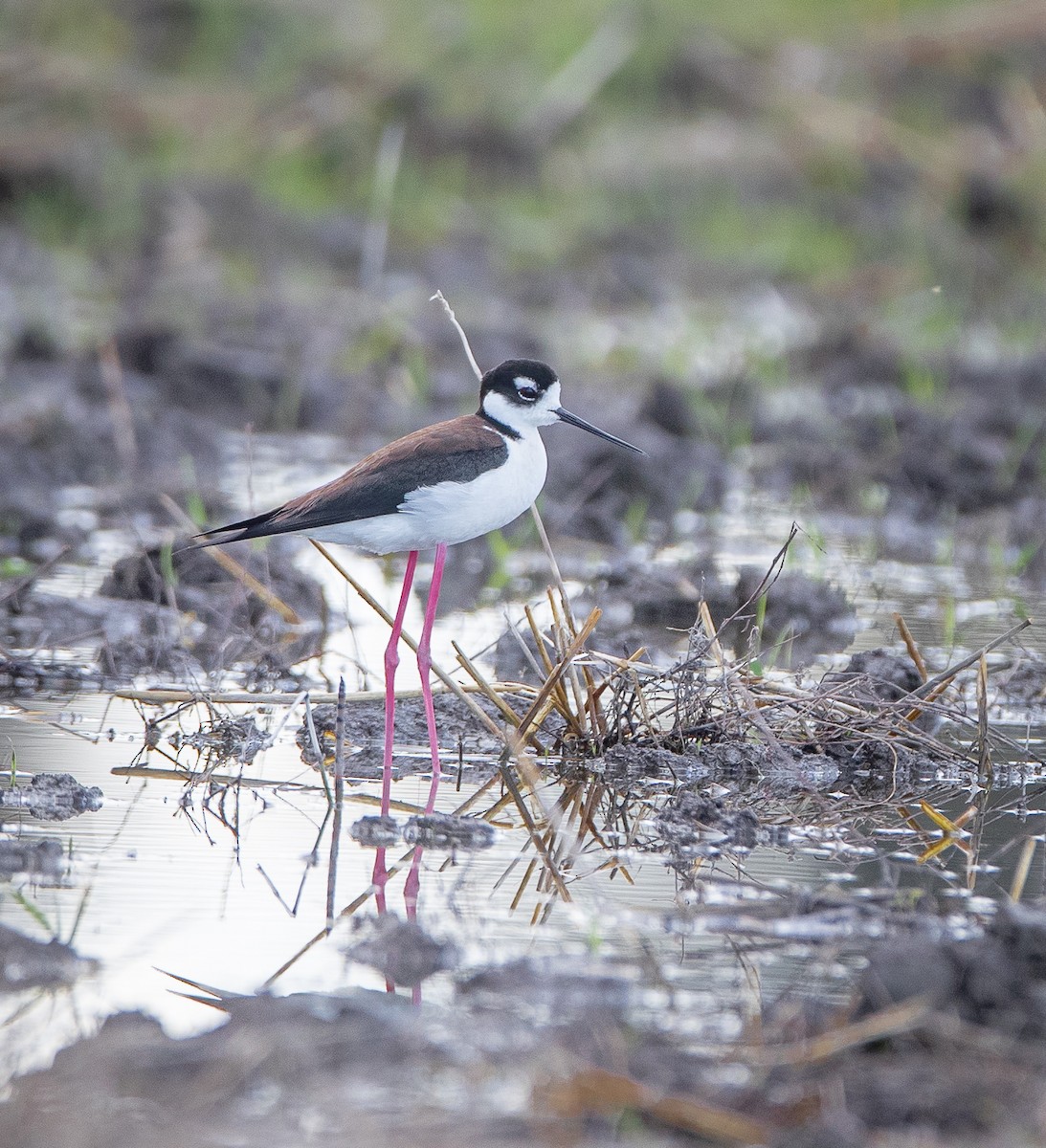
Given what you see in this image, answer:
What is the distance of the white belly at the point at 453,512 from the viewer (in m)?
4.64

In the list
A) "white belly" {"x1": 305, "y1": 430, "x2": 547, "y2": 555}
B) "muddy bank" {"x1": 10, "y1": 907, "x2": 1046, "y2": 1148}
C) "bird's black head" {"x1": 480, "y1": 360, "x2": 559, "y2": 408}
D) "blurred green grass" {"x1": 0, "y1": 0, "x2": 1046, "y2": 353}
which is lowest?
"muddy bank" {"x1": 10, "y1": 907, "x2": 1046, "y2": 1148}

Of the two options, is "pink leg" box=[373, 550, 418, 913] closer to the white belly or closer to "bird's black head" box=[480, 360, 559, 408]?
the white belly

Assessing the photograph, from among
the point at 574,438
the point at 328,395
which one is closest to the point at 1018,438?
the point at 574,438

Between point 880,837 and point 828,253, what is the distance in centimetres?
1100

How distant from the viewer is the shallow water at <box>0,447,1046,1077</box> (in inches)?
127

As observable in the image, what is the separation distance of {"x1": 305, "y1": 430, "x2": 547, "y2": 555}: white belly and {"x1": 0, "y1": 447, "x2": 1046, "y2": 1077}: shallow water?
2.00ft

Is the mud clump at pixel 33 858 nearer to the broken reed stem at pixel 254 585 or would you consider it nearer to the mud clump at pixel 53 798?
the mud clump at pixel 53 798

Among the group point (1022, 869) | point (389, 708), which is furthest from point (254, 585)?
point (1022, 869)

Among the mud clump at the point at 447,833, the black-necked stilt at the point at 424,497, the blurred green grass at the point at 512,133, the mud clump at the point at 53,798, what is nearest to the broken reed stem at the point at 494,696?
the black-necked stilt at the point at 424,497

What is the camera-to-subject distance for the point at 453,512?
183 inches

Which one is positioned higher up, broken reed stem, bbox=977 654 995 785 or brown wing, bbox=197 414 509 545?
brown wing, bbox=197 414 509 545

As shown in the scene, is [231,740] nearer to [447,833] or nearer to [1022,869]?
[447,833]

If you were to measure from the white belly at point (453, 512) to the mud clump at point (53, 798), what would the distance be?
0.89 metres

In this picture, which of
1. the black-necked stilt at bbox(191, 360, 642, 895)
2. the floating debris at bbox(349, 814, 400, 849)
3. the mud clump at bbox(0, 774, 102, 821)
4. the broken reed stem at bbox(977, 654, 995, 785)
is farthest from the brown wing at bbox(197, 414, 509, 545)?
the broken reed stem at bbox(977, 654, 995, 785)
